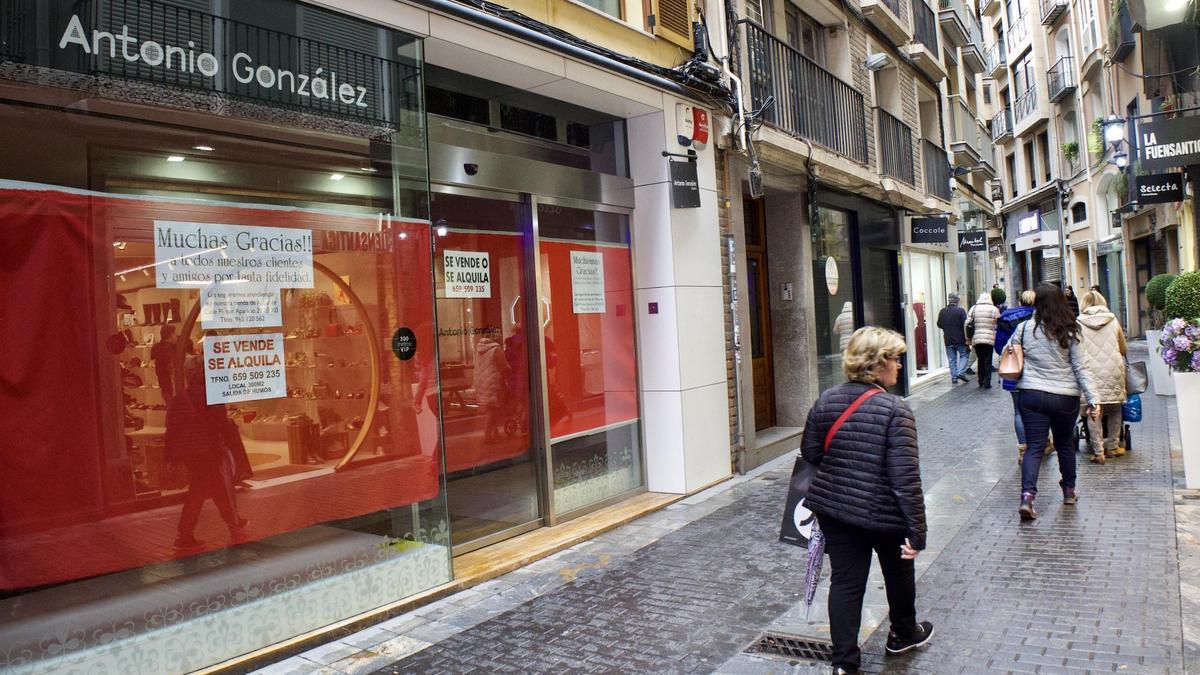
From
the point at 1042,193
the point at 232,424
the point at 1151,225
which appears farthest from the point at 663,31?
the point at 1042,193

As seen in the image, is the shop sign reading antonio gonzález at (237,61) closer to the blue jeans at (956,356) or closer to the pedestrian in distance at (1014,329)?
the pedestrian in distance at (1014,329)

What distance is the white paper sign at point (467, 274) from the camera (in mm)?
6715

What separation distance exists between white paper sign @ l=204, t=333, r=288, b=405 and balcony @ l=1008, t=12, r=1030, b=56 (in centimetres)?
3934

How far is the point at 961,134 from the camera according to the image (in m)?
22.0

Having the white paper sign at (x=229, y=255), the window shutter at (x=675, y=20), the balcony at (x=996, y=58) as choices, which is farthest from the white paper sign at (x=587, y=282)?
the balcony at (x=996, y=58)

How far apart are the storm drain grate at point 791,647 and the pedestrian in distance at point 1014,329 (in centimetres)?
532

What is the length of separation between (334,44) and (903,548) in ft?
14.8

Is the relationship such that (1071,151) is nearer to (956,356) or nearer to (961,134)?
(961,134)

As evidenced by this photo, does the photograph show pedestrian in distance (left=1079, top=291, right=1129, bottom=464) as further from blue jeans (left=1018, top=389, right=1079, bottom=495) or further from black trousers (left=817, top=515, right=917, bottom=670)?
black trousers (left=817, top=515, right=917, bottom=670)

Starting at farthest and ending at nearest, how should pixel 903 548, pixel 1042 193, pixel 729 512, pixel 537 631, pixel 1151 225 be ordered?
pixel 1042 193, pixel 1151 225, pixel 729 512, pixel 537 631, pixel 903 548

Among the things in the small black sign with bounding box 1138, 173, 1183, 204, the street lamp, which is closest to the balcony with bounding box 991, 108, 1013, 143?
the small black sign with bounding box 1138, 173, 1183, 204

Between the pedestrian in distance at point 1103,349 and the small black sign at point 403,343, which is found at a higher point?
the small black sign at point 403,343

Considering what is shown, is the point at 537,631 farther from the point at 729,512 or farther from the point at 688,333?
the point at 688,333

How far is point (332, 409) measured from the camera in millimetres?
5344
